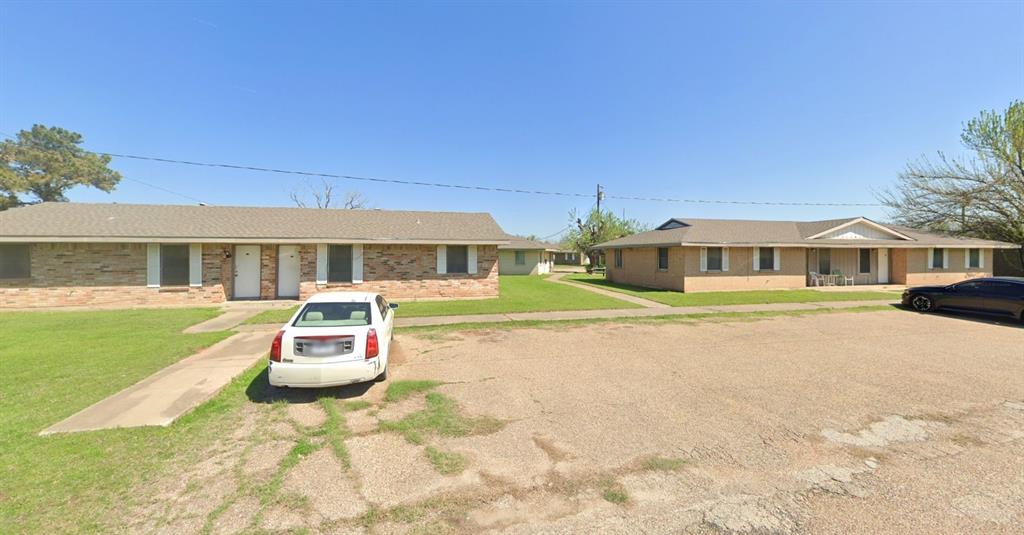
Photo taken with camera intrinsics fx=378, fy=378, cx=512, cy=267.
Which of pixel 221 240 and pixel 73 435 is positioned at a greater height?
pixel 221 240

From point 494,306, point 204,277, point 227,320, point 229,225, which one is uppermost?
point 229,225

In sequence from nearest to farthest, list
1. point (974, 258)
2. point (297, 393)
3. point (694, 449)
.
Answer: point (694, 449)
point (297, 393)
point (974, 258)

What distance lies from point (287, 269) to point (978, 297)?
24.4 meters

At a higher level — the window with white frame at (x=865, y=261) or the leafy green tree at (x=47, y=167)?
the leafy green tree at (x=47, y=167)

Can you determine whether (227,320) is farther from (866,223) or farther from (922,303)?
(866,223)

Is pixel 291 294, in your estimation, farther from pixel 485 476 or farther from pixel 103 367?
pixel 485 476

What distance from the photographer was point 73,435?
393 centimetres

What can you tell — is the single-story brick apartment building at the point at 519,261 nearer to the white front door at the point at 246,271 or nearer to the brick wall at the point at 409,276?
the brick wall at the point at 409,276

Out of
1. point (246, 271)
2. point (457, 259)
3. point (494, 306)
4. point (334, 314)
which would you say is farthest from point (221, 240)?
point (334, 314)

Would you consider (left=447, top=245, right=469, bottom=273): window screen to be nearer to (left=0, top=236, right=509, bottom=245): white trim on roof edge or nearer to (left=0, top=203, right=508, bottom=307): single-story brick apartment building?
(left=0, top=203, right=508, bottom=307): single-story brick apartment building

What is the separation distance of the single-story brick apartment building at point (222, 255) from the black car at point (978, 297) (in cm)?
1539

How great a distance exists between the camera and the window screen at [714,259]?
18.8 meters

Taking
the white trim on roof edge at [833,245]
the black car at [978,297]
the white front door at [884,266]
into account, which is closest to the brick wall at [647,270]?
the white trim on roof edge at [833,245]

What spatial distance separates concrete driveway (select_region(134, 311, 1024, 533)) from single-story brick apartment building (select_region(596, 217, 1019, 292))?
1136 cm
